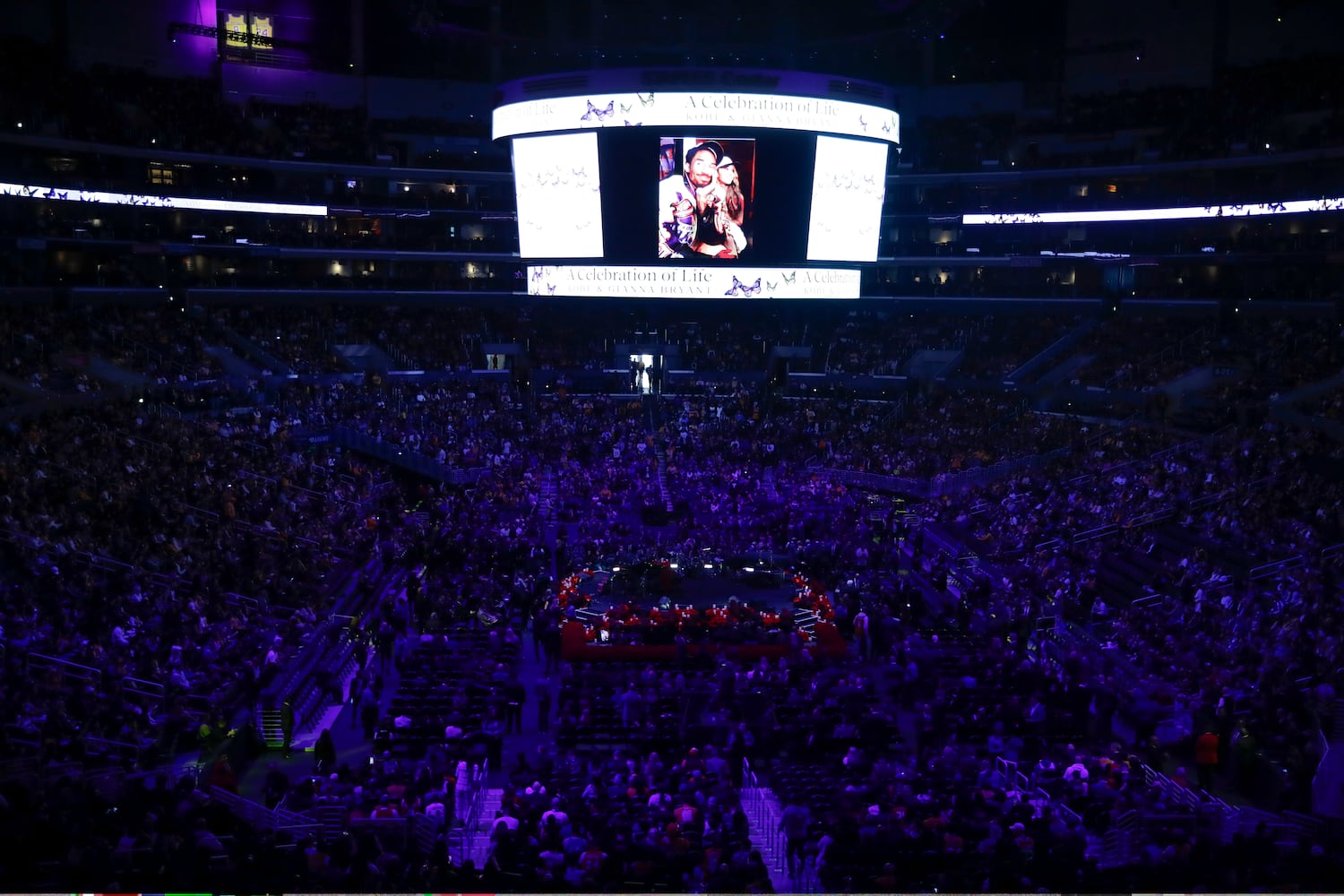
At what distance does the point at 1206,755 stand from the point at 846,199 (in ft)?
88.4

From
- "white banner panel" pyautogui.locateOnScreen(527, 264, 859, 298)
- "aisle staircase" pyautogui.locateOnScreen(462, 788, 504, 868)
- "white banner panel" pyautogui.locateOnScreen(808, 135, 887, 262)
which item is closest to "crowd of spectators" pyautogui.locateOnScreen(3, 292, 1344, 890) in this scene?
"aisle staircase" pyautogui.locateOnScreen(462, 788, 504, 868)

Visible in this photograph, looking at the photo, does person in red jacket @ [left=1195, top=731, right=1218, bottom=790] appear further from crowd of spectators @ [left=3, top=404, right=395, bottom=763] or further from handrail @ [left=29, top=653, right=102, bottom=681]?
handrail @ [left=29, top=653, right=102, bottom=681]

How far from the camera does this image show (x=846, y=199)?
39125 mm

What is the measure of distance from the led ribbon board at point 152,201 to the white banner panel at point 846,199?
65.3ft

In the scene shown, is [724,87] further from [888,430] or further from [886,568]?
[886,568]

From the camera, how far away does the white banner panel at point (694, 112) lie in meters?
35.9

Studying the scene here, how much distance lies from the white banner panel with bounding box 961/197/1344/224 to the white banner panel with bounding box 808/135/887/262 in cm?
818

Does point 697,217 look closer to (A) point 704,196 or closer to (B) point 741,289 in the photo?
(A) point 704,196

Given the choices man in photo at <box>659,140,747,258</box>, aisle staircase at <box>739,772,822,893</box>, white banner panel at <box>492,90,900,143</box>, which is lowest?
aisle staircase at <box>739,772,822,893</box>

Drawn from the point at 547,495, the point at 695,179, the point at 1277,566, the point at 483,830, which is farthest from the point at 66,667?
the point at 695,179

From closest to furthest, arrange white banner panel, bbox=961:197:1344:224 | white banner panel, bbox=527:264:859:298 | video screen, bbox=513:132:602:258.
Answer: white banner panel, bbox=961:197:1344:224
video screen, bbox=513:132:602:258
white banner panel, bbox=527:264:859:298

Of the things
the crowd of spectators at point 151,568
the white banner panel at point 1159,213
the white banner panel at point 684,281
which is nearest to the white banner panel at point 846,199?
the white banner panel at point 684,281

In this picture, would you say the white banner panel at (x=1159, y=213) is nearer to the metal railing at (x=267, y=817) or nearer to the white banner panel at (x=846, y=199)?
the white banner panel at (x=846, y=199)

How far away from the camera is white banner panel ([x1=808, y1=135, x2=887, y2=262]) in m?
38.4
